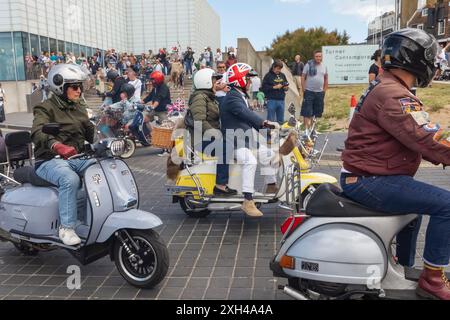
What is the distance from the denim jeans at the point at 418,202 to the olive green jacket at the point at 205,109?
3226 mm

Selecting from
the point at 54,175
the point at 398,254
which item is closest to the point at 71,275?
the point at 54,175

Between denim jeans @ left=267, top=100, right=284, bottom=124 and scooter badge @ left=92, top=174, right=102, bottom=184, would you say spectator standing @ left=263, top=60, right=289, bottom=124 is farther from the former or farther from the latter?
scooter badge @ left=92, top=174, right=102, bottom=184

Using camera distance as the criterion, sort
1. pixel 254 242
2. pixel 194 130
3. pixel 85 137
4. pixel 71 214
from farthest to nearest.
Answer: pixel 194 130 < pixel 254 242 < pixel 85 137 < pixel 71 214

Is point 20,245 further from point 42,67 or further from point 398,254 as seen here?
point 42,67

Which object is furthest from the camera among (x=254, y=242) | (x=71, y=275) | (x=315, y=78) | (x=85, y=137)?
(x=315, y=78)

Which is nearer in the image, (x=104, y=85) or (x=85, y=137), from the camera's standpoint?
(x=85, y=137)

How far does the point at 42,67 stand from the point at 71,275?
2386cm

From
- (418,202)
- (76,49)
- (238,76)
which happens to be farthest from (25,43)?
(418,202)

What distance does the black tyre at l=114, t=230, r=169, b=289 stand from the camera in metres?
3.88

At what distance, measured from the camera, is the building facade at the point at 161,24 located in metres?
55.2

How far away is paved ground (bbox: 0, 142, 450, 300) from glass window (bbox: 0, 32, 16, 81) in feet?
74.5

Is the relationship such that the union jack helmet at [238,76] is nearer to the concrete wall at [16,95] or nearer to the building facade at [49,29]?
the concrete wall at [16,95]

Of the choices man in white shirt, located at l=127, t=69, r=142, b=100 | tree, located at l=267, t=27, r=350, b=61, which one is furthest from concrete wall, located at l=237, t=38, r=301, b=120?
tree, located at l=267, t=27, r=350, b=61

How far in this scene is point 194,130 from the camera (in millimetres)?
6031
